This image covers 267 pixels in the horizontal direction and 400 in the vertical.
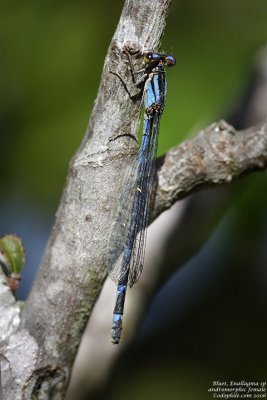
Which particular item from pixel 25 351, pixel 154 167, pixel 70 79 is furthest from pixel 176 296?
pixel 25 351

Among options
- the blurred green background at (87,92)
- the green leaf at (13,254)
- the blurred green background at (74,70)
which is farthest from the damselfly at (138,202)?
the blurred green background at (74,70)

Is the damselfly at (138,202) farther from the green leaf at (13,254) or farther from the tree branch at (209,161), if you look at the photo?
the green leaf at (13,254)

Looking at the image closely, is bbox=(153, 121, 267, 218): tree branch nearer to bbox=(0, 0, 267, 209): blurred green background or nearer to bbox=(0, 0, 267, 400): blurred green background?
bbox=(0, 0, 267, 400): blurred green background

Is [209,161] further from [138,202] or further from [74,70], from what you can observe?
[74,70]

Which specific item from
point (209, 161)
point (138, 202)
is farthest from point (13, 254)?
point (209, 161)

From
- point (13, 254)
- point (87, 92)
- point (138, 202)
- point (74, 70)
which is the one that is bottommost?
Result: point (13, 254)

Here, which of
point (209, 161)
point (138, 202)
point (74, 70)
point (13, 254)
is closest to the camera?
point (13, 254)
